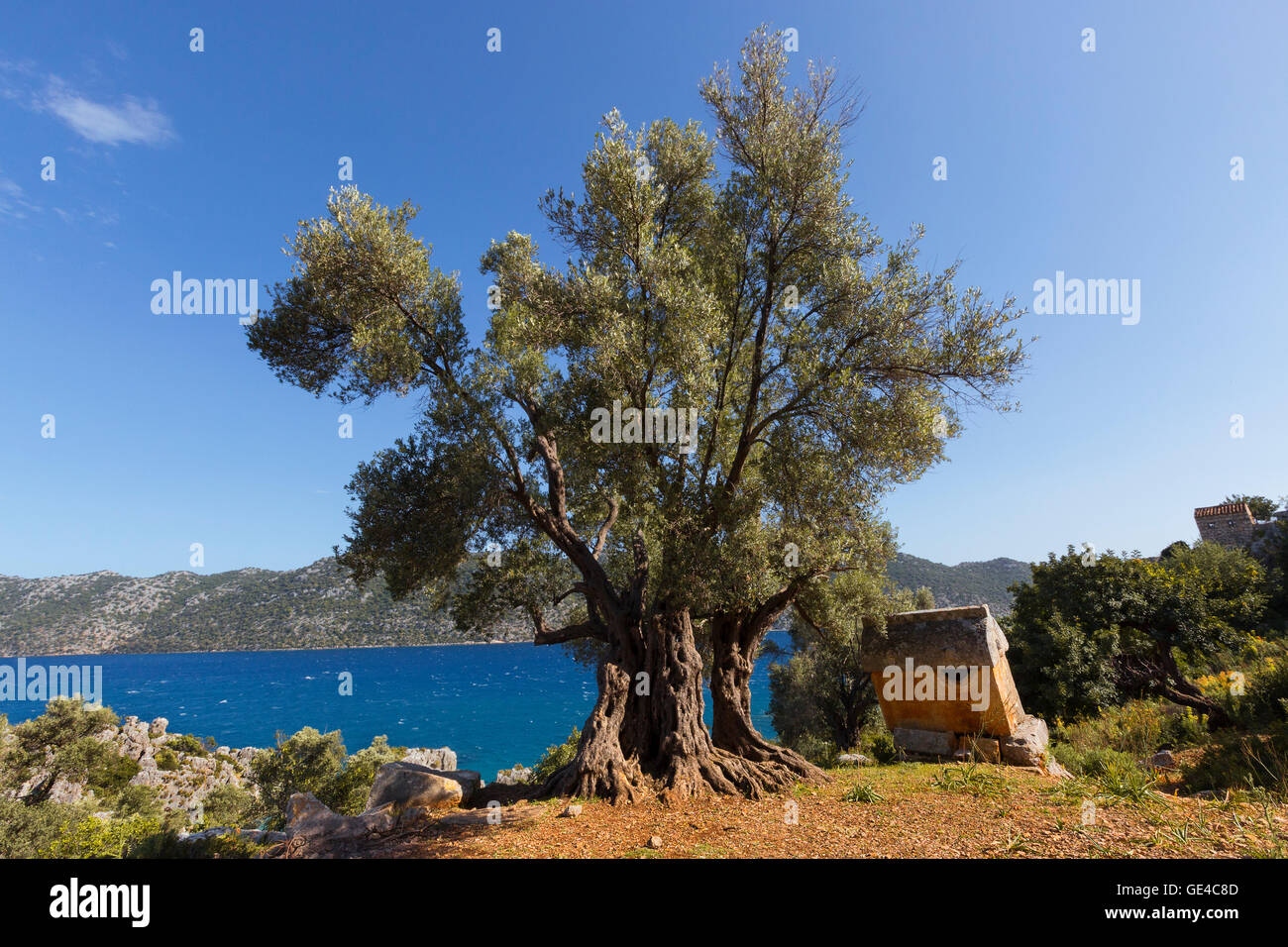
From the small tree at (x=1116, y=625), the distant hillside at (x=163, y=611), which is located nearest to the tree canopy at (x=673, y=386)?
the small tree at (x=1116, y=625)

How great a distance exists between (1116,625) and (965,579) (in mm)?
120022

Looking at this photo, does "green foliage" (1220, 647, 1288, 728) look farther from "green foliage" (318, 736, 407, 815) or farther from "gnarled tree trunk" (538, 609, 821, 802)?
"green foliage" (318, 736, 407, 815)

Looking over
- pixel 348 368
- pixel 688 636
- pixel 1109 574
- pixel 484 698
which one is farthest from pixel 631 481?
pixel 484 698

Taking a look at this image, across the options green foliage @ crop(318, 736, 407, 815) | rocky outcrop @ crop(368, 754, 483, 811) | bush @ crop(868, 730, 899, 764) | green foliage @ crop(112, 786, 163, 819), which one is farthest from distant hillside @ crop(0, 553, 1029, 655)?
rocky outcrop @ crop(368, 754, 483, 811)

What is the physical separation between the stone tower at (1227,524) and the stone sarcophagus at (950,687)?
4814 cm

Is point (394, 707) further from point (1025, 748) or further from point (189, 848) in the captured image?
point (1025, 748)

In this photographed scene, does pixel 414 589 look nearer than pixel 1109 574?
Yes

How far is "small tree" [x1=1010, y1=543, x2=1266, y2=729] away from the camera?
2011 cm

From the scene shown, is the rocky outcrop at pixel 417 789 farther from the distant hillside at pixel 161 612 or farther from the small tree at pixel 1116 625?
the distant hillside at pixel 161 612

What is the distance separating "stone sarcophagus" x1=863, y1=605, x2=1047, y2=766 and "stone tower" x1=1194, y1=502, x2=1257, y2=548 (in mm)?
48138

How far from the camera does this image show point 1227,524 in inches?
1813
